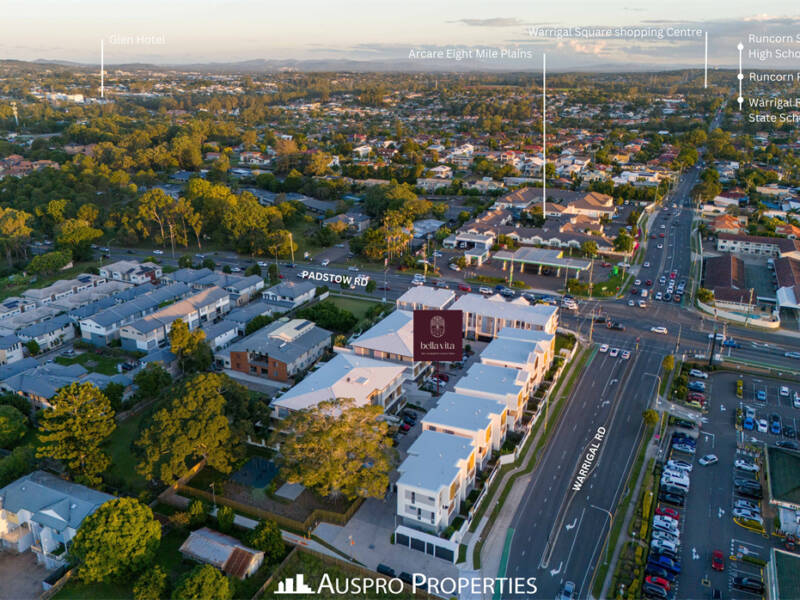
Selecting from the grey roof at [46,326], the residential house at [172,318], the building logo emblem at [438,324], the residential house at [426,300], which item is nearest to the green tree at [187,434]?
the building logo emblem at [438,324]

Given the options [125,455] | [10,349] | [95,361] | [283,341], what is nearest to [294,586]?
[125,455]

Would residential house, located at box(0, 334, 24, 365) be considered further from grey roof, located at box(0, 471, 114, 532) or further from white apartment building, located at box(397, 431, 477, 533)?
white apartment building, located at box(397, 431, 477, 533)

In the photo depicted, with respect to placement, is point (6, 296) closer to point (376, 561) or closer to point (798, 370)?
point (376, 561)

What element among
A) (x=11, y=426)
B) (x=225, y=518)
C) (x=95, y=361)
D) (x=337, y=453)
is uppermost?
(x=337, y=453)

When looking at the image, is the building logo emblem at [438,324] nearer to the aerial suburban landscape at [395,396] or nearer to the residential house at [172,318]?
the aerial suburban landscape at [395,396]

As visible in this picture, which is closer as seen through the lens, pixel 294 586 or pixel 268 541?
pixel 294 586

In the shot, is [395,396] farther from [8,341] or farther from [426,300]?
[8,341]

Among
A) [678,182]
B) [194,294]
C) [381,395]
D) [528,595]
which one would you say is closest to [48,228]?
[194,294]
